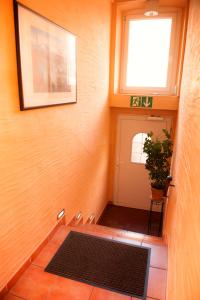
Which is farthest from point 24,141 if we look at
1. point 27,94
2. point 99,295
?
point 99,295

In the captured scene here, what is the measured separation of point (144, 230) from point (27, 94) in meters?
2.99

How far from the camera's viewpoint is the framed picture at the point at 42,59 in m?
1.39

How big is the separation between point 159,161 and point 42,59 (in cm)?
217

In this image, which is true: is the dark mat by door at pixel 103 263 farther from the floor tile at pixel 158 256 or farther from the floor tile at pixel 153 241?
the floor tile at pixel 153 241

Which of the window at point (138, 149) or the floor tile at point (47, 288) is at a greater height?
the window at point (138, 149)

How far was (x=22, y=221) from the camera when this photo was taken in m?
1.62

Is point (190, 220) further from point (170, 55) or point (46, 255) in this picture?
point (170, 55)

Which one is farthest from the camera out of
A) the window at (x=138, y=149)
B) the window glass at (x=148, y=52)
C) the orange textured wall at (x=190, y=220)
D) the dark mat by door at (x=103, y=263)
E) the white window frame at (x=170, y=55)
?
the window at (x=138, y=149)

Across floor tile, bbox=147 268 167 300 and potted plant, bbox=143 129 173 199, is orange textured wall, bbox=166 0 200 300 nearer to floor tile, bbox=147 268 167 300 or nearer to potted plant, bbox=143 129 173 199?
floor tile, bbox=147 268 167 300

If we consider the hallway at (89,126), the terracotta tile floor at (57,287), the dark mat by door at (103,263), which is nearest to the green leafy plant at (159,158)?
the hallway at (89,126)

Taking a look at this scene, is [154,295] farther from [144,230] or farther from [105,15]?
[105,15]

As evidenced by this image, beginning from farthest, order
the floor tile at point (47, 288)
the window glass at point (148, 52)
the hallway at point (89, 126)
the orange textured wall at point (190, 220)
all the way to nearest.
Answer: the window glass at point (148, 52) → the floor tile at point (47, 288) → the hallway at point (89, 126) → the orange textured wall at point (190, 220)

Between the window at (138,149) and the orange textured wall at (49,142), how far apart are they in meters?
0.96

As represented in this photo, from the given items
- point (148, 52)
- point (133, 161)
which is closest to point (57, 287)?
point (133, 161)
